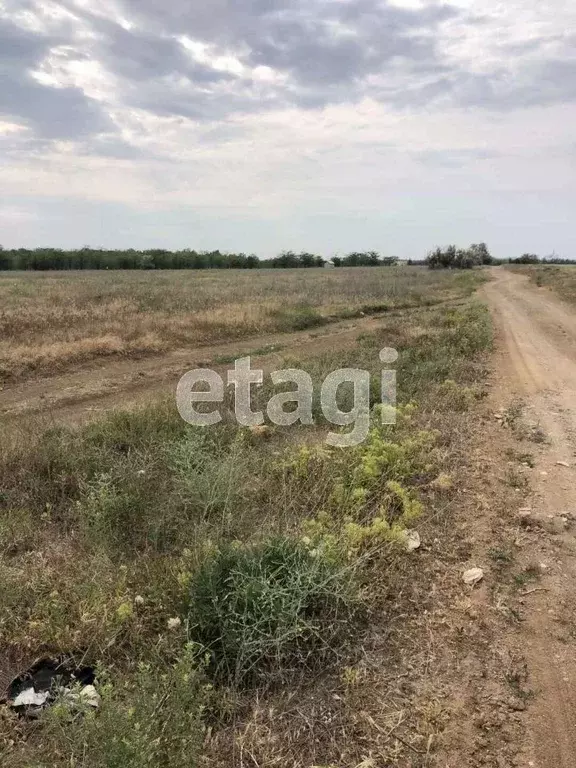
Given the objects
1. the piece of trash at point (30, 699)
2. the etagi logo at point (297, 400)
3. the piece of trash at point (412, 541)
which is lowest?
the piece of trash at point (30, 699)

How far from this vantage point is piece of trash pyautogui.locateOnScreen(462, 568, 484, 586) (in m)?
3.53

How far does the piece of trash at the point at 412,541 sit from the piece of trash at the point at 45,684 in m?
2.13

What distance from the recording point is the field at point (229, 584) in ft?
7.90

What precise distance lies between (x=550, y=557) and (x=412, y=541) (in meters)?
0.92

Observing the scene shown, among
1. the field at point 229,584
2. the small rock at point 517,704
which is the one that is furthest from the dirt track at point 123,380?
the small rock at point 517,704

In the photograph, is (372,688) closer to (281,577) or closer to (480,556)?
(281,577)

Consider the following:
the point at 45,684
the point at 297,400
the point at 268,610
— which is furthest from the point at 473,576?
A: the point at 297,400

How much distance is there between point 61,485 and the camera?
15.9 ft

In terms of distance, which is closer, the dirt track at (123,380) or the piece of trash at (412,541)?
the piece of trash at (412,541)

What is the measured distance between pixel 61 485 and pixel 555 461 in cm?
459

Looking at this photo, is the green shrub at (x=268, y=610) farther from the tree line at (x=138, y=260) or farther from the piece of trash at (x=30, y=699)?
the tree line at (x=138, y=260)

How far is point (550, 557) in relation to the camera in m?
3.78

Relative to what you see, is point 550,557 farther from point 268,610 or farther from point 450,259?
point 450,259

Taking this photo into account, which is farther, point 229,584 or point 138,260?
point 138,260
